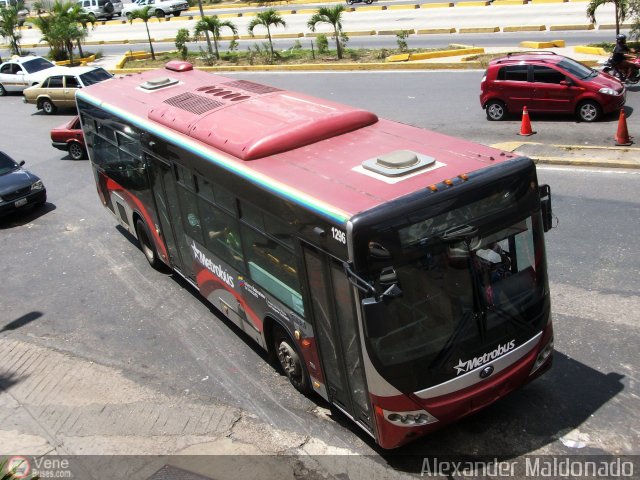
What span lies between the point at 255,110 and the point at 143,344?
382 cm

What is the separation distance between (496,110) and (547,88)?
1.48 m

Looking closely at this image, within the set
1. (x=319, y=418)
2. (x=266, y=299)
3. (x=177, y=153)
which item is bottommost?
(x=319, y=418)

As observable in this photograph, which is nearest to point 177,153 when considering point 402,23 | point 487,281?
point 487,281

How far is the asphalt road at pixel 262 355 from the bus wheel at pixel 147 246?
8.0 inches

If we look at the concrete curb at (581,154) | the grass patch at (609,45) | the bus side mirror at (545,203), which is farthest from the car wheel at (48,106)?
the bus side mirror at (545,203)

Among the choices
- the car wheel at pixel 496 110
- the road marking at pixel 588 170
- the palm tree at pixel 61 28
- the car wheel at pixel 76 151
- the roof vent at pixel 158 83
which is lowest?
the road marking at pixel 588 170

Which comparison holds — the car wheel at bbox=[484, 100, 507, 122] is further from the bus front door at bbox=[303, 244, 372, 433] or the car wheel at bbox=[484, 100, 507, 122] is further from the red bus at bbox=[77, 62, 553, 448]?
the bus front door at bbox=[303, 244, 372, 433]

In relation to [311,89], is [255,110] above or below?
above

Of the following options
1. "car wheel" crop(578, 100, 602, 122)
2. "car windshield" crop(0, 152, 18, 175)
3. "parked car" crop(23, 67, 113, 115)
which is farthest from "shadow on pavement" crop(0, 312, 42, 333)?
"parked car" crop(23, 67, 113, 115)

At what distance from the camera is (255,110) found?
10.1 m

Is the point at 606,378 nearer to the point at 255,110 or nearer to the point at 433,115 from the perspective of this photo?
the point at 255,110

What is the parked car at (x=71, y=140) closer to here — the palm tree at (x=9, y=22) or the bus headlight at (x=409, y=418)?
the bus headlight at (x=409, y=418)

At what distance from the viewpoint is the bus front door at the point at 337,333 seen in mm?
7047

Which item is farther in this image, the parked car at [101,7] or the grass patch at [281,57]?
the parked car at [101,7]
